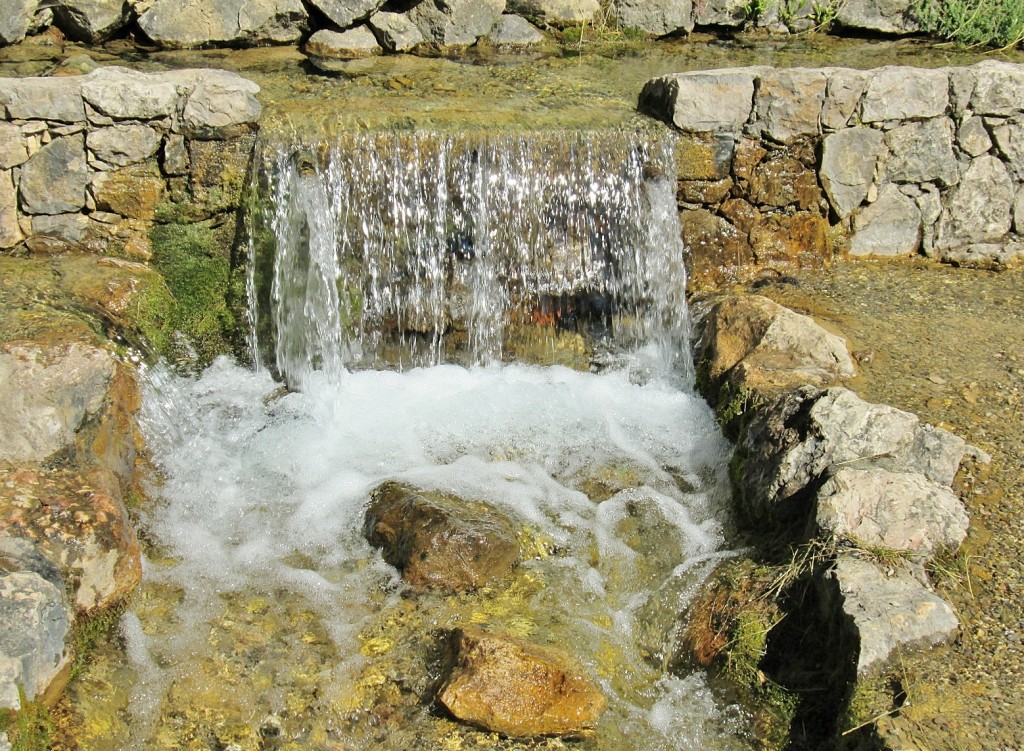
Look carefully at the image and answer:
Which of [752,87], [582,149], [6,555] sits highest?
[752,87]

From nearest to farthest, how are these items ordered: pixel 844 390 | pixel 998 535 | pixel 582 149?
pixel 998 535 → pixel 844 390 → pixel 582 149

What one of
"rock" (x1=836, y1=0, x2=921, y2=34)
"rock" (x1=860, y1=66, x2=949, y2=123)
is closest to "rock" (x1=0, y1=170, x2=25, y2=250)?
"rock" (x1=860, y1=66, x2=949, y2=123)

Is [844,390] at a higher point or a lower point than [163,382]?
higher

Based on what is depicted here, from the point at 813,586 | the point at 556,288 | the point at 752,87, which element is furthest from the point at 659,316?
the point at 813,586

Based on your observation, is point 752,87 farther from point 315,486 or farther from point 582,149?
point 315,486

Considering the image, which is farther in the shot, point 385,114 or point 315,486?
point 385,114

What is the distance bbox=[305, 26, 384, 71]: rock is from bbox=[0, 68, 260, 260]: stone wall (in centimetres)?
134

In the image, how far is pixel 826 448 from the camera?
138 inches

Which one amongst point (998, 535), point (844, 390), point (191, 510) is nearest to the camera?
point (998, 535)

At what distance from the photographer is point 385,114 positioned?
5.04 metres

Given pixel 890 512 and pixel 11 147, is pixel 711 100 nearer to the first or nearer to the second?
pixel 890 512

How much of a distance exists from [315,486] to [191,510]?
1.69ft

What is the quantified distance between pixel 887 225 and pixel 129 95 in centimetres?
421

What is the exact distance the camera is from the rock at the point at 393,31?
6258mm
